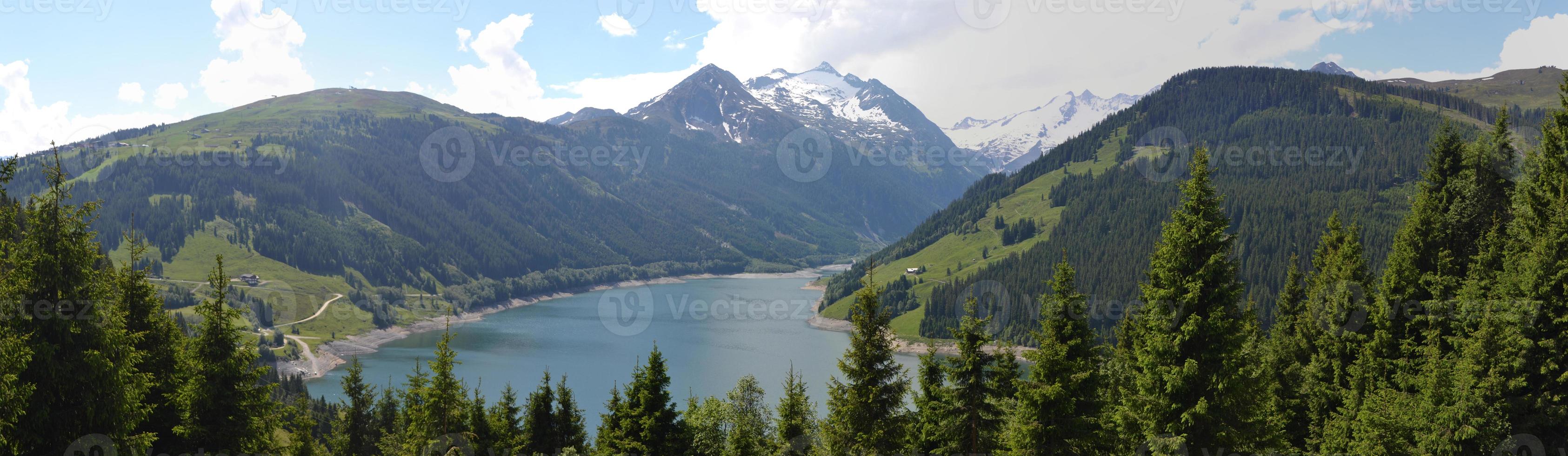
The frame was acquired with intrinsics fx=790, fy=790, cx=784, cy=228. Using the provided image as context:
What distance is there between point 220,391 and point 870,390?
1981 cm

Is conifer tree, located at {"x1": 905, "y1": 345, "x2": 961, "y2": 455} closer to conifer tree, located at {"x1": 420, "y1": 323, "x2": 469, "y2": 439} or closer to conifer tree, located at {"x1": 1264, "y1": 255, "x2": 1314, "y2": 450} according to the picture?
conifer tree, located at {"x1": 420, "y1": 323, "x2": 469, "y2": 439}

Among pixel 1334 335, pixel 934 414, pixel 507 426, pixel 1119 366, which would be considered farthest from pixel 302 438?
pixel 1334 335

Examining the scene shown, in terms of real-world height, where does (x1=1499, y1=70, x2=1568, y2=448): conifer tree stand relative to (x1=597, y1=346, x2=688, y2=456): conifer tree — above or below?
above

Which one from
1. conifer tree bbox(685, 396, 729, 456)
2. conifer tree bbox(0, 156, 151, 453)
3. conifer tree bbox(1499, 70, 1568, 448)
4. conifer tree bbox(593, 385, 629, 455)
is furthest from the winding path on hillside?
conifer tree bbox(1499, 70, 1568, 448)

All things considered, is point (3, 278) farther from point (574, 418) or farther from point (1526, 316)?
point (1526, 316)

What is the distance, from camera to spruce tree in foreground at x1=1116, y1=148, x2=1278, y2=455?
61.3 ft

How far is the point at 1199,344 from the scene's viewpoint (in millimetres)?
19250

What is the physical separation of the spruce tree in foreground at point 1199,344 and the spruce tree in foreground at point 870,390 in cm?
649

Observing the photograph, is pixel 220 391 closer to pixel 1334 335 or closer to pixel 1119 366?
pixel 1119 366

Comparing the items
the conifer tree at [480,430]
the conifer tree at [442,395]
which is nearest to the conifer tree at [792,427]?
the conifer tree at [442,395]

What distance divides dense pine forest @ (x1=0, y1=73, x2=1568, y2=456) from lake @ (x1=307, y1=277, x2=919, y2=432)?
204ft

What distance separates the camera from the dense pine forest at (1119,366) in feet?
57.9

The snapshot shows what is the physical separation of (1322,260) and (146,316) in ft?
170

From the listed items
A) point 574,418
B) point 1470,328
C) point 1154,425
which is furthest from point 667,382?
point 1470,328
